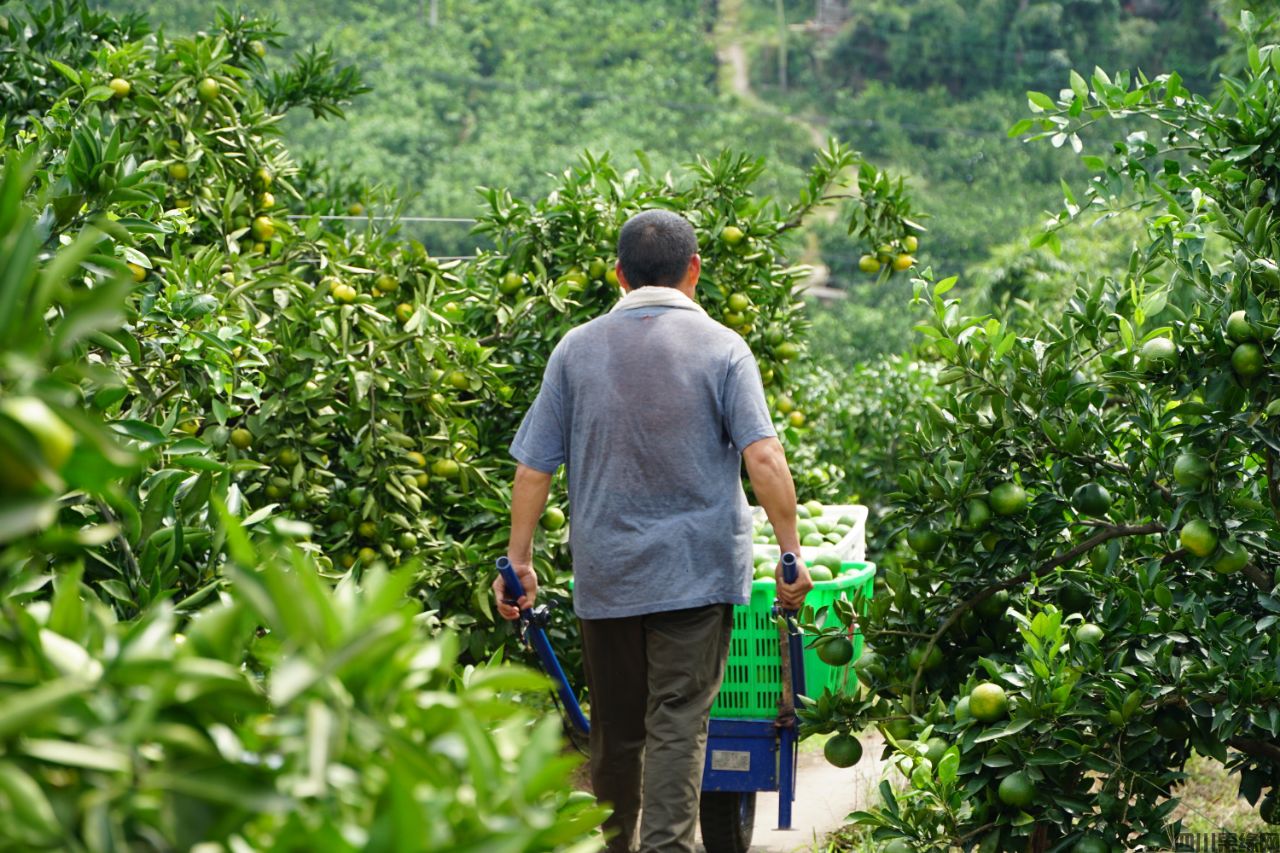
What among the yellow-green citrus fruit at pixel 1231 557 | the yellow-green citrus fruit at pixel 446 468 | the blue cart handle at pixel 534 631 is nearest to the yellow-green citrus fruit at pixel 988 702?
the yellow-green citrus fruit at pixel 1231 557

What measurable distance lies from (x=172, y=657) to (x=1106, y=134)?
101ft

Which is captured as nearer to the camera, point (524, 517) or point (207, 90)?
point (524, 517)

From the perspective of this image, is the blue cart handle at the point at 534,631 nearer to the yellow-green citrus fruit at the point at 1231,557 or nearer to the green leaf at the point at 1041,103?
the yellow-green citrus fruit at the point at 1231,557

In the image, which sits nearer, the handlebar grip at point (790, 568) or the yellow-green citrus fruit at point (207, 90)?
the handlebar grip at point (790, 568)

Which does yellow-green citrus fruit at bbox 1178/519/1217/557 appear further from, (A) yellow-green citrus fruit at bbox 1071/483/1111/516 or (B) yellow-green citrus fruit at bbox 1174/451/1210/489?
(A) yellow-green citrus fruit at bbox 1071/483/1111/516

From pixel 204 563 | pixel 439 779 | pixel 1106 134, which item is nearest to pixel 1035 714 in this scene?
pixel 204 563

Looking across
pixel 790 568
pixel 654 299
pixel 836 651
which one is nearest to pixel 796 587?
pixel 790 568

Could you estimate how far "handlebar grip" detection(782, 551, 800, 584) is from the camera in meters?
3.15

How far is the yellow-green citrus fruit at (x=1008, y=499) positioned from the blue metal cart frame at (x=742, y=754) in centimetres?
66

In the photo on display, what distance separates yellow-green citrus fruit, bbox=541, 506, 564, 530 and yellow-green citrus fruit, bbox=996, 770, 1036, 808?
1.98 meters

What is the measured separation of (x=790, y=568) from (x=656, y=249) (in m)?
0.81

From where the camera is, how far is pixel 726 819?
3715 millimetres

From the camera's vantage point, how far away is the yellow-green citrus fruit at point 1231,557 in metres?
2.51

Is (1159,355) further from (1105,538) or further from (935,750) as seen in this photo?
(935,750)
